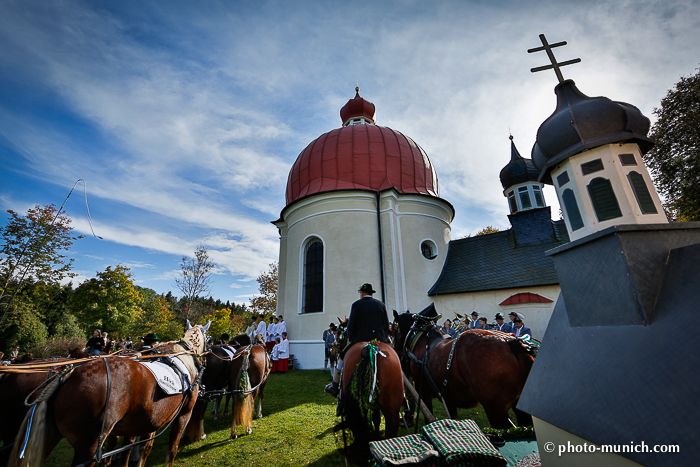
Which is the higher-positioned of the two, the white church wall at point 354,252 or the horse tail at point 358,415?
the white church wall at point 354,252

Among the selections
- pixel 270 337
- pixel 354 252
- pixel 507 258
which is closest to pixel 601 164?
pixel 354 252

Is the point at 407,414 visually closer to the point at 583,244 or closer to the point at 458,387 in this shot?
the point at 458,387

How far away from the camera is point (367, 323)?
13.5ft

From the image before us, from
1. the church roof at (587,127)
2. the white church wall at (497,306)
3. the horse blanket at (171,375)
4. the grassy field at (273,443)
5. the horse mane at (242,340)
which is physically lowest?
the grassy field at (273,443)

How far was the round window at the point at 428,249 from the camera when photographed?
573 inches

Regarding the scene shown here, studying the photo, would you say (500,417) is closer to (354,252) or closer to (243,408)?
(243,408)

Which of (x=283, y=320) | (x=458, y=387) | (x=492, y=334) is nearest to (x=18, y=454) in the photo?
(x=458, y=387)

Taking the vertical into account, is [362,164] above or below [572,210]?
above

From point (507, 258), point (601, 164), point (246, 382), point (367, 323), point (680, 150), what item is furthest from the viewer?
point (507, 258)

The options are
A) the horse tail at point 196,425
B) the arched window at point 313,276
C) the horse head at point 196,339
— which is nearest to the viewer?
the horse head at point 196,339

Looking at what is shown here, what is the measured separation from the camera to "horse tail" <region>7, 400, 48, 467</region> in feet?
7.98

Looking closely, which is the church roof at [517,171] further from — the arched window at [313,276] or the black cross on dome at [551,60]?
the black cross on dome at [551,60]

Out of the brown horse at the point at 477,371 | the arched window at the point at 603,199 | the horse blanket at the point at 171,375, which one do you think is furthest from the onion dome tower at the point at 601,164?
the horse blanket at the point at 171,375

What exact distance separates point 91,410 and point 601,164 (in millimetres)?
5173
